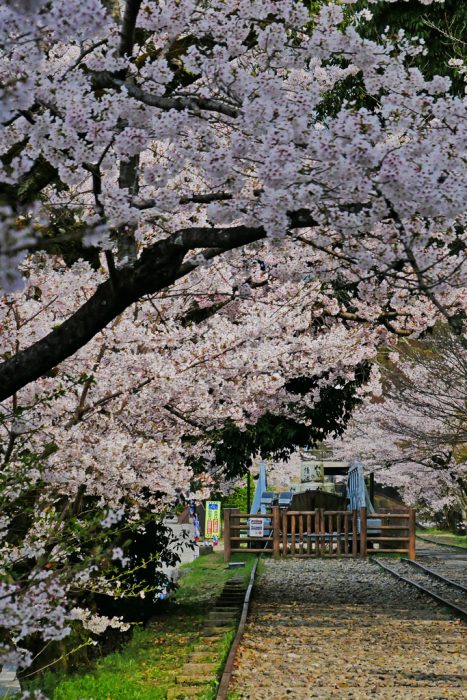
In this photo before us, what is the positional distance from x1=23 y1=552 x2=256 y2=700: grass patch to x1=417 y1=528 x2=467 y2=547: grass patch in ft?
87.3

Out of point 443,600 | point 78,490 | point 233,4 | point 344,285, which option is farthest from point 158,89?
point 443,600

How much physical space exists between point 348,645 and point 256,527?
47.1 feet

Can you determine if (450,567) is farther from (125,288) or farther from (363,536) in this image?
(125,288)

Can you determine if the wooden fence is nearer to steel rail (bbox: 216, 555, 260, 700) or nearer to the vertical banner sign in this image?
the vertical banner sign

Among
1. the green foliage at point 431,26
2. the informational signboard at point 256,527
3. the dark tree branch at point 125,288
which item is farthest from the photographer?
the informational signboard at point 256,527

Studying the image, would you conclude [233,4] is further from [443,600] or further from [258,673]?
[443,600]

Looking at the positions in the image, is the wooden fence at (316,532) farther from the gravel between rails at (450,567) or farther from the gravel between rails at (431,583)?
the gravel between rails at (431,583)

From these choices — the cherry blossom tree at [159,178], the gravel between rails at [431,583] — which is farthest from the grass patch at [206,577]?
the cherry blossom tree at [159,178]

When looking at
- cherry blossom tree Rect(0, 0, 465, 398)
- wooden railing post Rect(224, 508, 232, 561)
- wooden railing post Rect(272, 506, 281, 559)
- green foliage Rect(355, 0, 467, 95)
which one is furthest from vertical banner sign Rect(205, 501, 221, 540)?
cherry blossom tree Rect(0, 0, 465, 398)

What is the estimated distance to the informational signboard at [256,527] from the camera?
87.7 ft

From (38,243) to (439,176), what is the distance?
7.65 feet

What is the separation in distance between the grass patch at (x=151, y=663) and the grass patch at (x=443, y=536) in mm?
26622

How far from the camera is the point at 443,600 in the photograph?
16578mm

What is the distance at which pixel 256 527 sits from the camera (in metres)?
27.0
